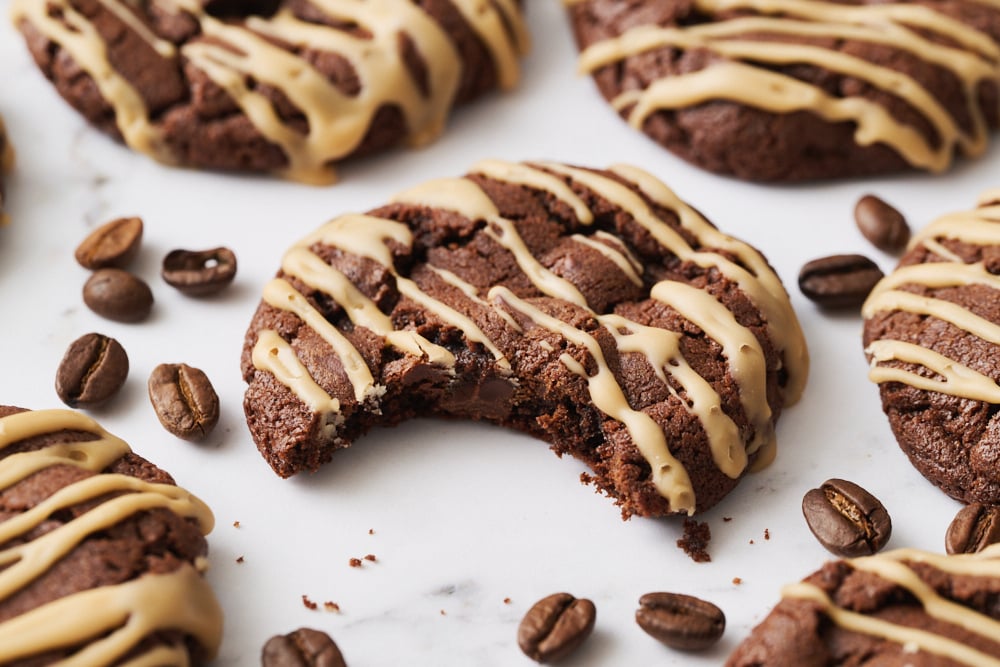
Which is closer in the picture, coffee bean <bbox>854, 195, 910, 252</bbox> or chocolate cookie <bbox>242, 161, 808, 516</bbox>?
chocolate cookie <bbox>242, 161, 808, 516</bbox>

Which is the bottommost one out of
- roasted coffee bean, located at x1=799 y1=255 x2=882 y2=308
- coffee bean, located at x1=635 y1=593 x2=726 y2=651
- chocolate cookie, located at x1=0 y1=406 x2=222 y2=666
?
chocolate cookie, located at x1=0 y1=406 x2=222 y2=666

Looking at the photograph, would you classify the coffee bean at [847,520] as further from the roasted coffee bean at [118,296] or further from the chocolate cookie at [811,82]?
the roasted coffee bean at [118,296]

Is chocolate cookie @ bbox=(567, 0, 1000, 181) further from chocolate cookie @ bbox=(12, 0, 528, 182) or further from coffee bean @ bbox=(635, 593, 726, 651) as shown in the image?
coffee bean @ bbox=(635, 593, 726, 651)

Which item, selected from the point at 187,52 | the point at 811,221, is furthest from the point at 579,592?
the point at 187,52

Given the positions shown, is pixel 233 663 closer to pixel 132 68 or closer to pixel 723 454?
pixel 723 454

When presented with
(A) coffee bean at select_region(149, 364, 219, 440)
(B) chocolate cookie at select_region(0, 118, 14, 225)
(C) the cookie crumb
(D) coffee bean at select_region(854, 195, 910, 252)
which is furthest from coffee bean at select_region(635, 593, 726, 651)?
(B) chocolate cookie at select_region(0, 118, 14, 225)

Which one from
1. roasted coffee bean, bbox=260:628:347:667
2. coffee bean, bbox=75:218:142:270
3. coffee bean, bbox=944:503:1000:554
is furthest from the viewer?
coffee bean, bbox=75:218:142:270
